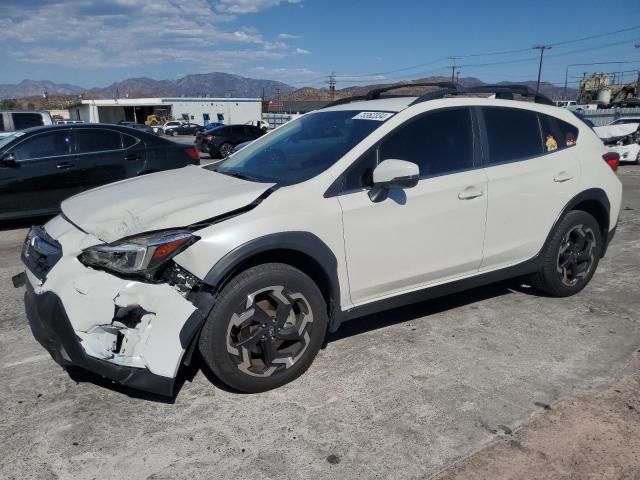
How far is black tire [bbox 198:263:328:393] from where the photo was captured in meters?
2.78

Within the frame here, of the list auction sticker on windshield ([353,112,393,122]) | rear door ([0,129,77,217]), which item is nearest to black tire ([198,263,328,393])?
A: auction sticker on windshield ([353,112,393,122])

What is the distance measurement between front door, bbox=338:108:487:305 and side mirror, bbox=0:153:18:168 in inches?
227

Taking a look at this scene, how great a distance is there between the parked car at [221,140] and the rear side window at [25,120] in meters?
9.34

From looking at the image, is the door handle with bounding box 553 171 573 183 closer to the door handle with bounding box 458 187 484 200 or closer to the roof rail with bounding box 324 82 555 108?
the roof rail with bounding box 324 82 555 108

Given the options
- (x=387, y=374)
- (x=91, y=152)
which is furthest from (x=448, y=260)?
(x=91, y=152)

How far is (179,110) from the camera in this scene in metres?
73.6

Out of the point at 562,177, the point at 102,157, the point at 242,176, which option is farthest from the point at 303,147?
the point at 102,157

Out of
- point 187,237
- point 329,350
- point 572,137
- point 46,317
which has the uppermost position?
point 572,137

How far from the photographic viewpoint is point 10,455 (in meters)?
2.51

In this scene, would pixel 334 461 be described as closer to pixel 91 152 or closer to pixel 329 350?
pixel 329 350

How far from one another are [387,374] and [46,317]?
201 cm

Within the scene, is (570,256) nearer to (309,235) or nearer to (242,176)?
(309,235)

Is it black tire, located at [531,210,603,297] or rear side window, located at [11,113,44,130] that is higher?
rear side window, located at [11,113,44,130]

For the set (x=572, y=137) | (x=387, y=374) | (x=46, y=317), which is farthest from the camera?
(x=572, y=137)
